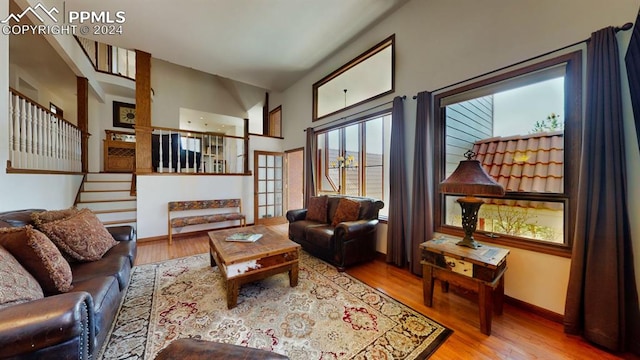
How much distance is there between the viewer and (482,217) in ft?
7.91

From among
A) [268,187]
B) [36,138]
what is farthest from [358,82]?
[36,138]

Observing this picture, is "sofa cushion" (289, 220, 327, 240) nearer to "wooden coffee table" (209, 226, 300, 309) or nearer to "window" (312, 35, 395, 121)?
"wooden coffee table" (209, 226, 300, 309)

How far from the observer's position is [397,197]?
2.99 metres

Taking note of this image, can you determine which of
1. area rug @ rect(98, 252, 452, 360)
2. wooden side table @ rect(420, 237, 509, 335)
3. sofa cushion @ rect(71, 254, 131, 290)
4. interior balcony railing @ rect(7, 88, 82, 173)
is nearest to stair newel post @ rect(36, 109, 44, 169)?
interior balcony railing @ rect(7, 88, 82, 173)

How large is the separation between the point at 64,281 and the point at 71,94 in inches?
302

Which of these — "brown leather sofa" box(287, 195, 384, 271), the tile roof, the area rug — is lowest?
the area rug

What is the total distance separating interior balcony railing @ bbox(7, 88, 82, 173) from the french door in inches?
126

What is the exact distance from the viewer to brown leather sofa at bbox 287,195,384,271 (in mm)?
2832

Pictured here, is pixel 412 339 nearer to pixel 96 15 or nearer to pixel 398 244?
pixel 398 244

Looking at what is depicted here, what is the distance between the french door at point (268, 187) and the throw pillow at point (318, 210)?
2.01m

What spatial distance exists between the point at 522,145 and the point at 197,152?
211 inches

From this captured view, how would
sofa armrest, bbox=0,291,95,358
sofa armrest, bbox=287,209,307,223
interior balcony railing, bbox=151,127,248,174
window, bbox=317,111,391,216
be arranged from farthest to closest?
interior balcony railing, bbox=151,127,248,174
sofa armrest, bbox=287,209,307,223
window, bbox=317,111,391,216
sofa armrest, bbox=0,291,95,358

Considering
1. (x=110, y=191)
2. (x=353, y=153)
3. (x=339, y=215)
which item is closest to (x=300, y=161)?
(x=353, y=153)

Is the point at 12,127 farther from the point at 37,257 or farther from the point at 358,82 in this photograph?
the point at 358,82
